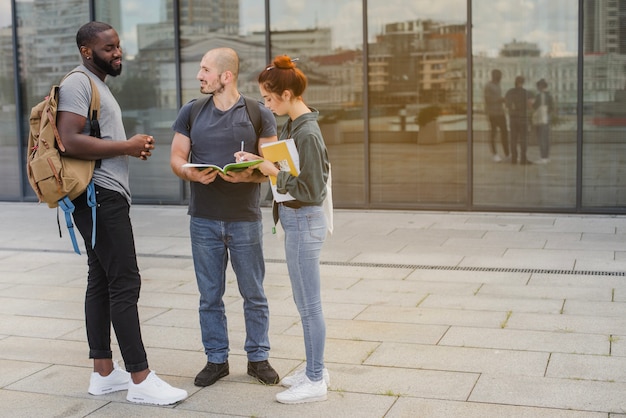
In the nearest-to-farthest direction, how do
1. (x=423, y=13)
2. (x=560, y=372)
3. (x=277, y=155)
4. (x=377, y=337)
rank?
(x=277, y=155)
(x=560, y=372)
(x=377, y=337)
(x=423, y=13)

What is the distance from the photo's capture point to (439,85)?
11.9m

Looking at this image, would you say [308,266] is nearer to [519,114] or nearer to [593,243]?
[593,243]

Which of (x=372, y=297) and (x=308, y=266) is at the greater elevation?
(x=308, y=266)

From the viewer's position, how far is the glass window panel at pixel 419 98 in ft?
38.7

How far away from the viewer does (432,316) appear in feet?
21.0

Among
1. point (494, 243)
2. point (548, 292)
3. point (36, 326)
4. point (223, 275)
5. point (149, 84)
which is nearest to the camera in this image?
point (223, 275)

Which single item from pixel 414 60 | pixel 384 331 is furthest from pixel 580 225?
pixel 384 331

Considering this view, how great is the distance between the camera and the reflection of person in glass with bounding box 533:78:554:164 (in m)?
A: 11.5

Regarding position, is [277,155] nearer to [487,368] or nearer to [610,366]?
[487,368]

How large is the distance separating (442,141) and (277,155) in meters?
7.72

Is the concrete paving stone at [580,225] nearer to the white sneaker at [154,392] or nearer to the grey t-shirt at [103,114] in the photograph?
the white sneaker at [154,392]

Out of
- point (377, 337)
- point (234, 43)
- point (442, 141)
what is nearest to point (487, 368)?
point (377, 337)

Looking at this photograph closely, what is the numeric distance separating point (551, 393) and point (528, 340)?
104cm

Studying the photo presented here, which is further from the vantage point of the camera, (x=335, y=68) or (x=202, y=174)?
(x=335, y=68)
